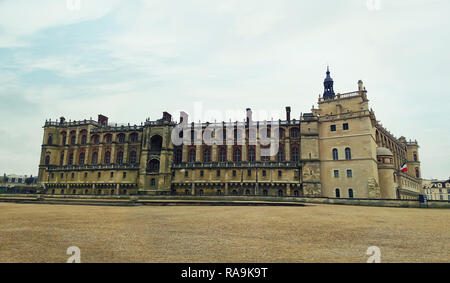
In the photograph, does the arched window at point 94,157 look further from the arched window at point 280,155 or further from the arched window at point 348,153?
the arched window at point 348,153

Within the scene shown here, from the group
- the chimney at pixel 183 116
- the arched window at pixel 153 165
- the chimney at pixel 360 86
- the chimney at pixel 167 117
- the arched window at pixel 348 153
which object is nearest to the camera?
the arched window at pixel 348 153

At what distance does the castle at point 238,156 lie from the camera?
44.8m

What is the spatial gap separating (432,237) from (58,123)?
252ft

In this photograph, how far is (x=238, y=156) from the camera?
5388 centimetres

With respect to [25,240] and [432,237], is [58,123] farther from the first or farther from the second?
[432,237]

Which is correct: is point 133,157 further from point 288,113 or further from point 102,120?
point 288,113

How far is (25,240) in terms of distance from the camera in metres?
8.87

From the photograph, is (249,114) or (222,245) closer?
(222,245)

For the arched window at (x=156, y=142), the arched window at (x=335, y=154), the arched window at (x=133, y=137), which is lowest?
the arched window at (x=335, y=154)

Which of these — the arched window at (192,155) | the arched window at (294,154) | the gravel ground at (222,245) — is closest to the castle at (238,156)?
the arched window at (192,155)

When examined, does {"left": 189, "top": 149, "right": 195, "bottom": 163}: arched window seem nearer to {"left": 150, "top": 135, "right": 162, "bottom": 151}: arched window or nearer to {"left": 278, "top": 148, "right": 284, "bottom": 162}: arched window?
{"left": 150, "top": 135, "right": 162, "bottom": 151}: arched window

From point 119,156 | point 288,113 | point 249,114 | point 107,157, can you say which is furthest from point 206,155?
point 107,157

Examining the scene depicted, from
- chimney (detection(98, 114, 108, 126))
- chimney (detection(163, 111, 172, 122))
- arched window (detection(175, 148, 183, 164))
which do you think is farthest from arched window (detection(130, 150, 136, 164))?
chimney (detection(98, 114, 108, 126))
